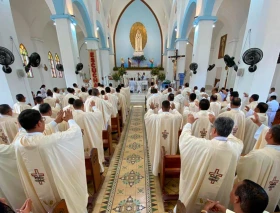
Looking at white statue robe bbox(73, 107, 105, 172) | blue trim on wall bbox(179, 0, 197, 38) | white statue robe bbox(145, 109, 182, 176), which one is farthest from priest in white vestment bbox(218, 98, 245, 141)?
blue trim on wall bbox(179, 0, 197, 38)

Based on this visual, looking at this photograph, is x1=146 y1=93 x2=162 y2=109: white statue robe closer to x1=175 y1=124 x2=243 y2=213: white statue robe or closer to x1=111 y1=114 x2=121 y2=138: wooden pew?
x1=111 y1=114 x2=121 y2=138: wooden pew

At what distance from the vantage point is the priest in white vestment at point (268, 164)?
1.74 meters

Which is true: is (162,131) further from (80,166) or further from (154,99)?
(154,99)

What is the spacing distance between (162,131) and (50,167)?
2.20 m

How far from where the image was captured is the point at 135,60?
19141 millimetres

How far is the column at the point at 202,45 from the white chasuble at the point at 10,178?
27.5 feet

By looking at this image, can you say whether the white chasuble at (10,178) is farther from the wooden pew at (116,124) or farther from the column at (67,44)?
the column at (67,44)

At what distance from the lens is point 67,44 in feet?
24.9

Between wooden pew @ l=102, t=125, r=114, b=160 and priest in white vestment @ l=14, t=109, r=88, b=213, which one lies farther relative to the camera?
wooden pew @ l=102, t=125, r=114, b=160

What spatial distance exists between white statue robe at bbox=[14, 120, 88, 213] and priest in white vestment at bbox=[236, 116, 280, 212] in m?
2.44

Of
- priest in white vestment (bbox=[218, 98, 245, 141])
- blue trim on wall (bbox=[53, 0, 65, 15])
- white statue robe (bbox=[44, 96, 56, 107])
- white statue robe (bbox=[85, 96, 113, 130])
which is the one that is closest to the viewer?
priest in white vestment (bbox=[218, 98, 245, 141])

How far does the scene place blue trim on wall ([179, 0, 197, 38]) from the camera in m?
9.18

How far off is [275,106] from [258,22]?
3095 mm

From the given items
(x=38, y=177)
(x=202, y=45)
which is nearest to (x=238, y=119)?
(x=38, y=177)
